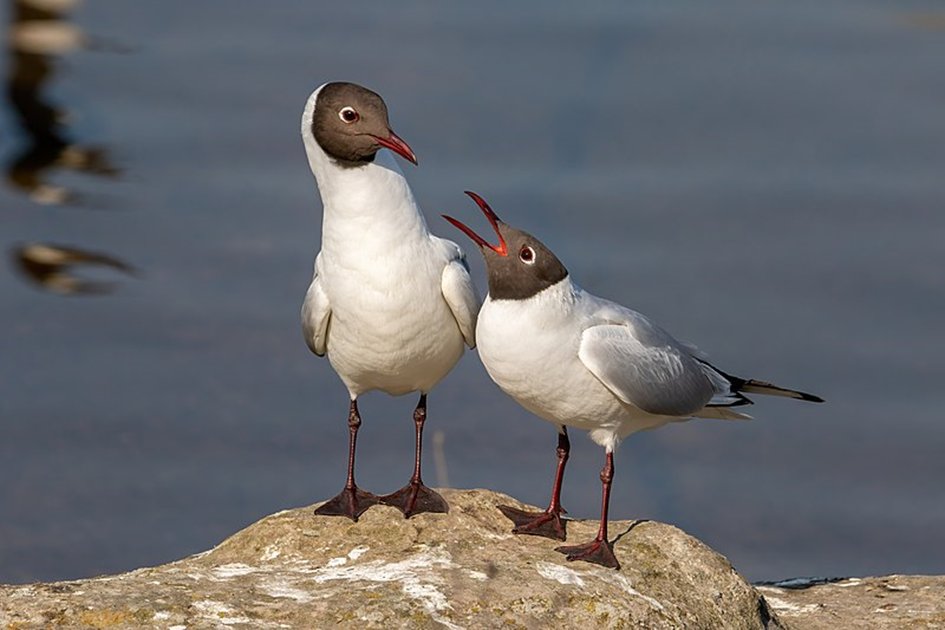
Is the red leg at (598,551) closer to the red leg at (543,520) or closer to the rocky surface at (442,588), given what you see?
the rocky surface at (442,588)

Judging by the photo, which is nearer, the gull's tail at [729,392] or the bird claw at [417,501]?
the bird claw at [417,501]

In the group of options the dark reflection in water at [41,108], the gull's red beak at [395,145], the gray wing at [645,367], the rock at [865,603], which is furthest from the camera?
the dark reflection in water at [41,108]

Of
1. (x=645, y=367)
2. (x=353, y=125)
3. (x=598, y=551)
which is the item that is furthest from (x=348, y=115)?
(x=598, y=551)

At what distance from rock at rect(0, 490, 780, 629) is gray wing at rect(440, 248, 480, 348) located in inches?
28.3

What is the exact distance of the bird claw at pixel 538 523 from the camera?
7.02 m

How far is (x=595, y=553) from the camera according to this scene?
21.8ft

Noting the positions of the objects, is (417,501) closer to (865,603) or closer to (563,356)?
(563,356)

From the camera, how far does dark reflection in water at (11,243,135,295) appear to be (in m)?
13.5

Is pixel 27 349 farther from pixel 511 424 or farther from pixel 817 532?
pixel 817 532

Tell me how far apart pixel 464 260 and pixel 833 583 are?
2126mm

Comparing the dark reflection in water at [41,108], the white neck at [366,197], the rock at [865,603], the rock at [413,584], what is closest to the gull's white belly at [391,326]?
the white neck at [366,197]

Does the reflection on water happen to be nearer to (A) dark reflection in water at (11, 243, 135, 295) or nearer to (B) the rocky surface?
(A) dark reflection in water at (11, 243, 135, 295)

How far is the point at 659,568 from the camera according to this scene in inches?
263

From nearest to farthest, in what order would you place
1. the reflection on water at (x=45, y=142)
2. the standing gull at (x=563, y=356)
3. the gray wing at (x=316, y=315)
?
the standing gull at (x=563, y=356)
the gray wing at (x=316, y=315)
the reflection on water at (x=45, y=142)
